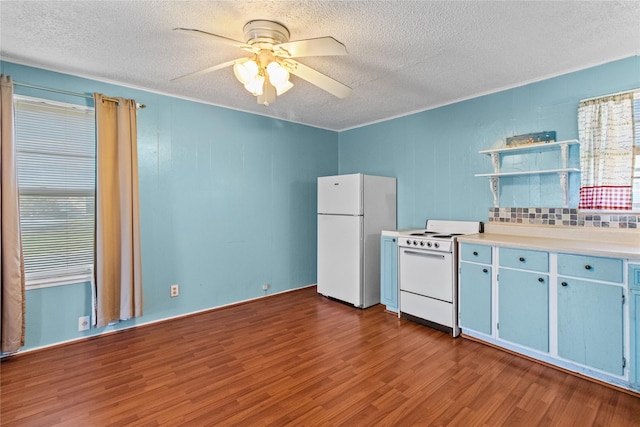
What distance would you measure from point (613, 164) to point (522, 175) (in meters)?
0.68

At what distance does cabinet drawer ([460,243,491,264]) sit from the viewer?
2770mm

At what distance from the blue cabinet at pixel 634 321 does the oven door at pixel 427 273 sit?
1.22 metres

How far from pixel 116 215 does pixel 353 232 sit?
2.48 meters

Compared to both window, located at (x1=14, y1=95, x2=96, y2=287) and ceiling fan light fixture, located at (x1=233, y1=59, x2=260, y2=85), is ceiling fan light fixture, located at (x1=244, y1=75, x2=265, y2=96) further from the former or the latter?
window, located at (x1=14, y1=95, x2=96, y2=287)

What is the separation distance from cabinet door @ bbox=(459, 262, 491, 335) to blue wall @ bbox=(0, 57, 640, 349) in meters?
0.83

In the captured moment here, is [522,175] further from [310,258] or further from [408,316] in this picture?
[310,258]

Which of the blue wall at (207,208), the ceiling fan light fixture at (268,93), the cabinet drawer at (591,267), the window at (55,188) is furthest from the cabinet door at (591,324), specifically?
the window at (55,188)

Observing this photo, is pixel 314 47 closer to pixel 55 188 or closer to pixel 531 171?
pixel 531 171

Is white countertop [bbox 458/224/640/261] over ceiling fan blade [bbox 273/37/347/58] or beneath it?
beneath

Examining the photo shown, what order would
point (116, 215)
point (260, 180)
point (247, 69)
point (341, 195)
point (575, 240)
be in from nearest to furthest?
point (247, 69), point (575, 240), point (116, 215), point (341, 195), point (260, 180)

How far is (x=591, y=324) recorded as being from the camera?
222 centimetres

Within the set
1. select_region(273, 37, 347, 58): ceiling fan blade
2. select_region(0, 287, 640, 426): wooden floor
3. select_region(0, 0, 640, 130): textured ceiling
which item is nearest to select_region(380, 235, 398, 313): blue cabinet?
select_region(0, 287, 640, 426): wooden floor

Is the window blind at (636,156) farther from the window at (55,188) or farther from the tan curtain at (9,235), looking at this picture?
the tan curtain at (9,235)

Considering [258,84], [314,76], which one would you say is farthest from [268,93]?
[314,76]
